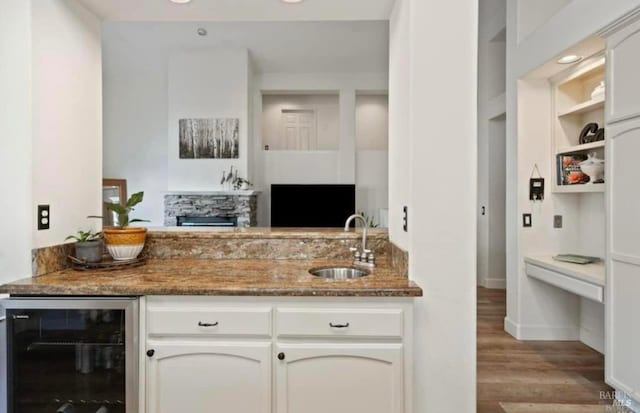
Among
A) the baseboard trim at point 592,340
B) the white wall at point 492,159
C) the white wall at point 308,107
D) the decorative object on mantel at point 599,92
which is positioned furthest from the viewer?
the white wall at point 308,107

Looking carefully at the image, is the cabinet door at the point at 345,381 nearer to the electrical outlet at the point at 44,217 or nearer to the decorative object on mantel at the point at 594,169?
the electrical outlet at the point at 44,217

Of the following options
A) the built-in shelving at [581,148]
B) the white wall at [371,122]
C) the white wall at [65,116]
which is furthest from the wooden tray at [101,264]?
the white wall at [371,122]

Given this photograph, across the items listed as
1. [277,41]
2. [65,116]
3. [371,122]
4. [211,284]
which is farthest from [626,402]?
[371,122]

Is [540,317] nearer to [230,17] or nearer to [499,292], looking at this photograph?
[499,292]

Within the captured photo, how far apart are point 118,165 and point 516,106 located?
6089mm

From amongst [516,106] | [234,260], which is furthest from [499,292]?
[234,260]

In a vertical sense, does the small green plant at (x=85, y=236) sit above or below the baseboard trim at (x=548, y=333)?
above

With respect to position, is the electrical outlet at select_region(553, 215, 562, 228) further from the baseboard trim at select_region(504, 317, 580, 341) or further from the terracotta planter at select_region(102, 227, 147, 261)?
the terracotta planter at select_region(102, 227, 147, 261)

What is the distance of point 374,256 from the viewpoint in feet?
7.23

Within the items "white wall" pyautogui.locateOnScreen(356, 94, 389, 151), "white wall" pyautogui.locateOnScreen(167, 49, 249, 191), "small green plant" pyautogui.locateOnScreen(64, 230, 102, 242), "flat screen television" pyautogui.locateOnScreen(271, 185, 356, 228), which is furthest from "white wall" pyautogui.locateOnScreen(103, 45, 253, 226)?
"small green plant" pyautogui.locateOnScreen(64, 230, 102, 242)

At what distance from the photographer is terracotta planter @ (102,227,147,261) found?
6.79 feet

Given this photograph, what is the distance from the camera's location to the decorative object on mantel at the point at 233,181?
586cm

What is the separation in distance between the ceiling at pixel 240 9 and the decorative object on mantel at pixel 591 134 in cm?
211

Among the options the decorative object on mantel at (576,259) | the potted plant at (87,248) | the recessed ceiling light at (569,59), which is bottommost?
the decorative object on mantel at (576,259)
